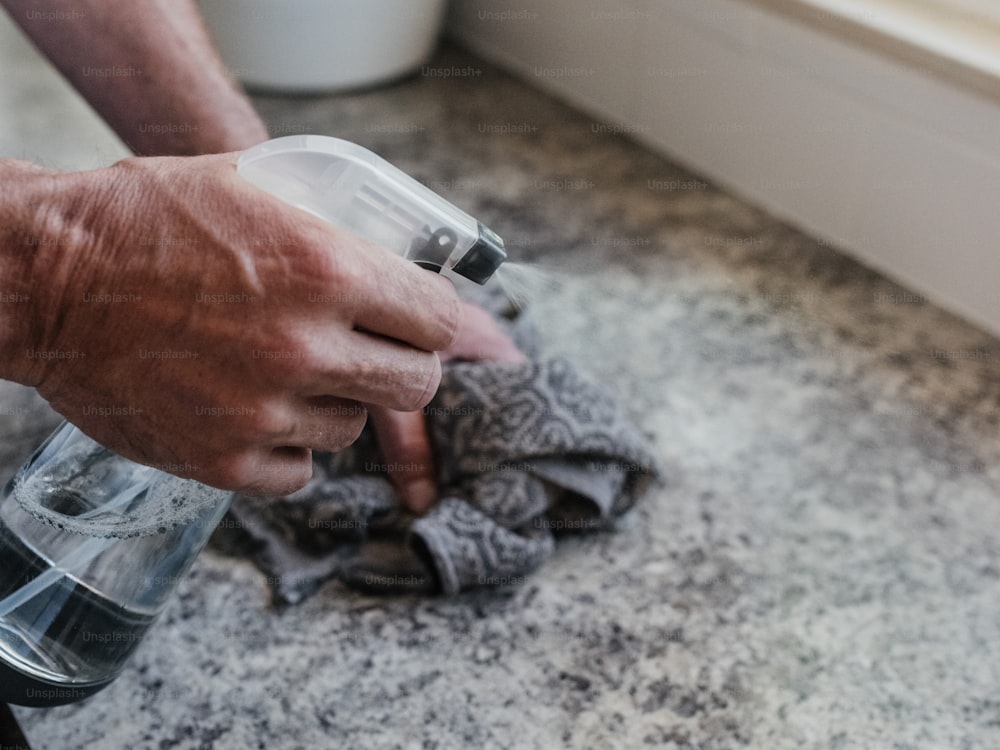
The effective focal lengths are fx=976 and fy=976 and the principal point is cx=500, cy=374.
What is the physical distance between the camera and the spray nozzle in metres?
0.41

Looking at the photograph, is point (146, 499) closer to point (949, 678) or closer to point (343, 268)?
point (343, 268)

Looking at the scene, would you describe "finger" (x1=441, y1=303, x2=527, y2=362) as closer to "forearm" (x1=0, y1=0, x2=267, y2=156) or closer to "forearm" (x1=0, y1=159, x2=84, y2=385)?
"forearm" (x1=0, y1=0, x2=267, y2=156)

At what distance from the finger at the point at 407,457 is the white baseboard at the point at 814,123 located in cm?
54

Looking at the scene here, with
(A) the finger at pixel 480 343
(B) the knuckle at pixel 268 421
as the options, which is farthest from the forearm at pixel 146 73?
(B) the knuckle at pixel 268 421

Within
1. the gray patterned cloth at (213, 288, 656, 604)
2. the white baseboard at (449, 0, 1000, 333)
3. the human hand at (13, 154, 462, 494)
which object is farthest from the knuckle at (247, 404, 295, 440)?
the white baseboard at (449, 0, 1000, 333)

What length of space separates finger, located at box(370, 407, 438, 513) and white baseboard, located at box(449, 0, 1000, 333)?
54cm

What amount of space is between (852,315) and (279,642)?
24.0 inches

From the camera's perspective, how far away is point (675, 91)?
3.71 feet

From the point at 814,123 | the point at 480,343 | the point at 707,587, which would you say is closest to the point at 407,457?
the point at 480,343

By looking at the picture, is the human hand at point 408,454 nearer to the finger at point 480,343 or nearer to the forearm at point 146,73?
the finger at point 480,343

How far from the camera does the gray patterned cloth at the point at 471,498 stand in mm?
639

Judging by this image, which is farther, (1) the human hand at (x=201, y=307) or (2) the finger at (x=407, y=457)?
(2) the finger at (x=407, y=457)

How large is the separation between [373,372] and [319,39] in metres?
0.95

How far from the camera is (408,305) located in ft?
1.38
